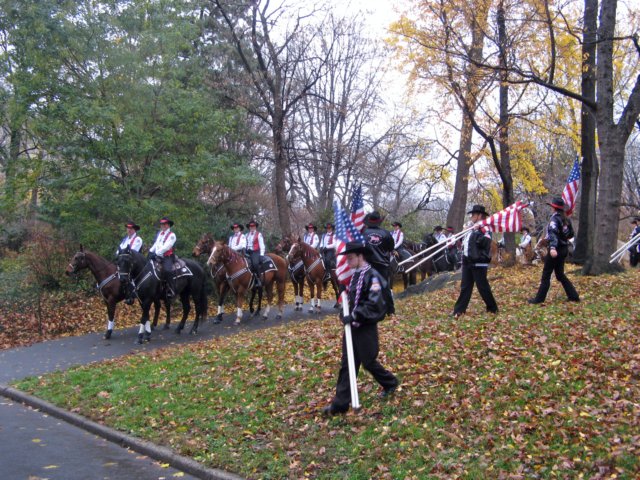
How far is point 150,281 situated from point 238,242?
168 inches

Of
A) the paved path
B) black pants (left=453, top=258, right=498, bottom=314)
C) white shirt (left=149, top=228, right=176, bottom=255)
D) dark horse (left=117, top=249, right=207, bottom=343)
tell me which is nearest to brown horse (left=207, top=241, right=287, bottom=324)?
dark horse (left=117, top=249, right=207, bottom=343)

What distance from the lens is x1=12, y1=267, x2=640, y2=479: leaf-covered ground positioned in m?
6.58

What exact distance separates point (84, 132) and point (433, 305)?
12656 millimetres

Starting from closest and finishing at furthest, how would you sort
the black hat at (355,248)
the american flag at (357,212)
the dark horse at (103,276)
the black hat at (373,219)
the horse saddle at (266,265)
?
the black hat at (355,248) < the american flag at (357,212) < the black hat at (373,219) < the dark horse at (103,276) < the horse saddle at (266,265)

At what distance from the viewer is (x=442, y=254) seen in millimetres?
30250

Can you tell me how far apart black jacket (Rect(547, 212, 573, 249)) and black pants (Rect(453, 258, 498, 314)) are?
60.0 inches

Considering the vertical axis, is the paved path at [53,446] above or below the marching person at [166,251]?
below

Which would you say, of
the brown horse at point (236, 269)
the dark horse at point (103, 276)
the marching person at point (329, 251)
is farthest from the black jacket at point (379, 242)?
the marching person at point (329, 251)

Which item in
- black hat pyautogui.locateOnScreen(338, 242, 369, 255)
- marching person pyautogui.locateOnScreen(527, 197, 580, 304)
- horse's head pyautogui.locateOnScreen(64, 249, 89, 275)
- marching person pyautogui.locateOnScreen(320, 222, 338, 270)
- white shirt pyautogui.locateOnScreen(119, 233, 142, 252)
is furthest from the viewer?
marching person pyautogui.locateOnScreen(320, 222, 338, 270)

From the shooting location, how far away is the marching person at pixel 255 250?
20.6 metres

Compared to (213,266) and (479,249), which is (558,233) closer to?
(479,249)

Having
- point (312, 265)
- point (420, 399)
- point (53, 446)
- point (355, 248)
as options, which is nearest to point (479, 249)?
point (420, 399)

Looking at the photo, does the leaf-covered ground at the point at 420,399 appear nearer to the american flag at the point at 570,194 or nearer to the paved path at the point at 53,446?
the paved path at the point at 53,446

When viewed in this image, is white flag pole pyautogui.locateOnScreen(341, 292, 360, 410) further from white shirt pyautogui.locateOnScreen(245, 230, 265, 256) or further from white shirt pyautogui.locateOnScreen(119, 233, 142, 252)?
white shirt pyautogui.locateOnScreen(245, 230, 265, 256)
